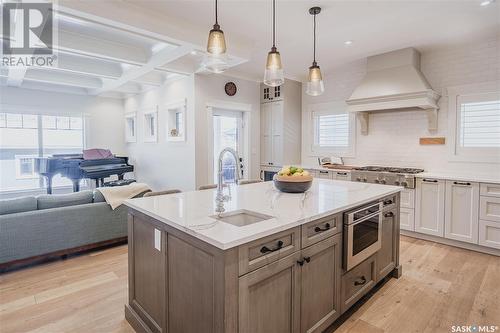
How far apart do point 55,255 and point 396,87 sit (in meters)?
5.09

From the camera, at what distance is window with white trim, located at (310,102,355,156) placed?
5387mm

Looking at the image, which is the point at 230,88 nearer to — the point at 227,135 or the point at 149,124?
the point at 227,135

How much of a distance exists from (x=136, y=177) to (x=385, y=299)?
256 inches

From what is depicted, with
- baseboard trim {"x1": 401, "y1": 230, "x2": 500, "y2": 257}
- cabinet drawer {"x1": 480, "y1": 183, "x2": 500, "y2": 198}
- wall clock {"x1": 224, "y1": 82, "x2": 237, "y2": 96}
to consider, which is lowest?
baseboard trim {"x1": 401, "y1": 230, "x2": 500, "y2": 257}

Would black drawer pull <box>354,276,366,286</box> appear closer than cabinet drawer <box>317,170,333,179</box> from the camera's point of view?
Yes

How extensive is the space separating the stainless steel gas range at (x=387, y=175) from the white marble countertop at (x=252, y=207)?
59.4 inches

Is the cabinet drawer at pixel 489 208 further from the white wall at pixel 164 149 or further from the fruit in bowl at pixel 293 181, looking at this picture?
the white wall at pixel 164 149

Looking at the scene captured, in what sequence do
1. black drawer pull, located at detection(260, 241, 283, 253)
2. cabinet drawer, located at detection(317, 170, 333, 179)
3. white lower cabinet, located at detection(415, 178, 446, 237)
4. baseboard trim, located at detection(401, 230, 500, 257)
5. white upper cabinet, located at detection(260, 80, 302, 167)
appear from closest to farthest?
black drawer pull, located at detection(260, 241, 283, 253) < baseboard trim, located at detection(401, 230, 500, 257) < white lower cabinet, located at detection(415, 178, 446, 237) < cabinet drawer, located at detection(317, 170, 333, 179) < white upper cabinet, located at detection(260, 80, 302, 167)

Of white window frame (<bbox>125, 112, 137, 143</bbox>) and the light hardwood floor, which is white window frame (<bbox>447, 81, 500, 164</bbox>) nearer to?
the light hardwood floor

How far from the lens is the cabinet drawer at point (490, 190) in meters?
3.39

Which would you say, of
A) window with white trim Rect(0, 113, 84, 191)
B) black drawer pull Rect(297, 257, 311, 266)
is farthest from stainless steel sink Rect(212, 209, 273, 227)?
window with white trim Rect(0, 113, 84, 191)

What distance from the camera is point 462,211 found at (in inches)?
144

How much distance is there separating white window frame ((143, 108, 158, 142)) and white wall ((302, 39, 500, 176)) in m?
3.88

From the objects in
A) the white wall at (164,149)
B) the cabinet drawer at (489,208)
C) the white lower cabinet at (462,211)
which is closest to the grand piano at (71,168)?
the white wall at (164,149)
